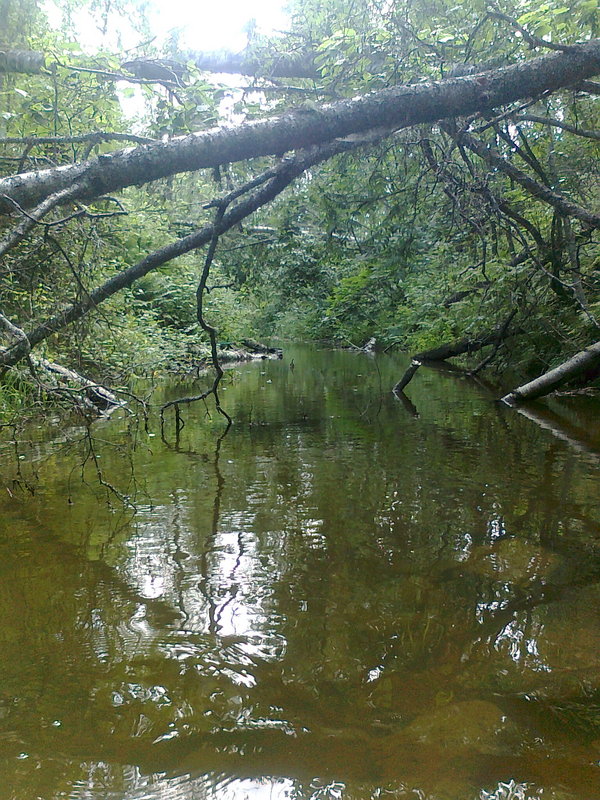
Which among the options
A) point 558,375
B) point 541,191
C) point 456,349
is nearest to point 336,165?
point 541,191

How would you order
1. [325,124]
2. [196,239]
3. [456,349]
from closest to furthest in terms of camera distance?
[325,124], [196,239], [456,349]

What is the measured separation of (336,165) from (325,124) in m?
2.13

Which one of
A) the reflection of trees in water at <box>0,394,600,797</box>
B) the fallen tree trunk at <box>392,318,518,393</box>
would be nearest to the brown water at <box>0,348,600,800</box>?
the reflection of trees in water at <box>0,394,600,797</box>

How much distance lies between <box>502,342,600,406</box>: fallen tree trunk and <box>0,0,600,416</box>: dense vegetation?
631 millimetres

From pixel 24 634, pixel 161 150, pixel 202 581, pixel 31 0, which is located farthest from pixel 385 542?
pixel 31 0

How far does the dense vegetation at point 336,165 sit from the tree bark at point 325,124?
103 millimetres

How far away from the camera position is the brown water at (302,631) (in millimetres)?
2135

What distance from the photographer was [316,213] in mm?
6641

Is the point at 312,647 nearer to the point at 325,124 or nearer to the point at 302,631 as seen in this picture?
the point at 302,631

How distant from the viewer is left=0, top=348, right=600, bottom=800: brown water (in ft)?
7.00

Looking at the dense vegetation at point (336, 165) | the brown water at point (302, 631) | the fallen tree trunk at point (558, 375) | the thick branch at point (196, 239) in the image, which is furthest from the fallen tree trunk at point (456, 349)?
the thick branch at point (196, 239)

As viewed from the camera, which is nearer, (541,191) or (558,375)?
(541,191)

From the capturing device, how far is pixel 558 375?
985 centimetres

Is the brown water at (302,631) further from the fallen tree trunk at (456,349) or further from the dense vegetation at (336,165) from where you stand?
the fallen tree trunk at (456,349)
